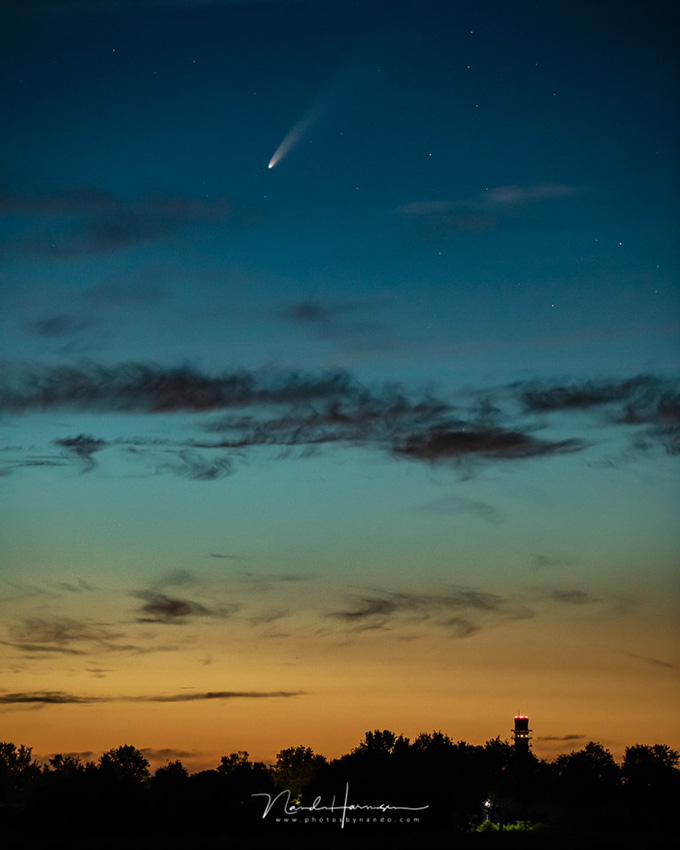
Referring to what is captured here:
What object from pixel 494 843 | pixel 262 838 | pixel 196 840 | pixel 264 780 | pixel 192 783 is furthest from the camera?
pixel 264 780

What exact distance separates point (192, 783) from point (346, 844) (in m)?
26.6

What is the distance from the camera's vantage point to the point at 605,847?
13088cm

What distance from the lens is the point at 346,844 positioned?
131125 mm

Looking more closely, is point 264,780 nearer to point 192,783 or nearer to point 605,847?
point 192,783

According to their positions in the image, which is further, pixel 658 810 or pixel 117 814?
pixel 658 810

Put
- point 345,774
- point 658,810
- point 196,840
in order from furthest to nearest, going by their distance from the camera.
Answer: point 658,810
point 345,774
point 196,840

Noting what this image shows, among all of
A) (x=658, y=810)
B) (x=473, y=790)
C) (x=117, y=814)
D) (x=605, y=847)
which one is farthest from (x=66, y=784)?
(x=658, y=810)

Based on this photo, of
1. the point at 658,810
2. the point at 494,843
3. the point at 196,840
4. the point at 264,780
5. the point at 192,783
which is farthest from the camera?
the point at 658,810

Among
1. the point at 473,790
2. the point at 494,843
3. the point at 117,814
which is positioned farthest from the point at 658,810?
the point at 117,814

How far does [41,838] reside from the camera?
11762cm

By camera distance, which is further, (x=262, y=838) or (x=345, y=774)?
(x=345, y=774)

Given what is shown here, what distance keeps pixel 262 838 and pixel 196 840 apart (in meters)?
12.1

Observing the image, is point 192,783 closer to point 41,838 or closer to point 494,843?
point 41,838

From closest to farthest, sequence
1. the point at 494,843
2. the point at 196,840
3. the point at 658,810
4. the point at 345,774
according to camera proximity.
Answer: the point at 196,840 → the point at 494,843 → the point at 345,774 → the point at 658,810
